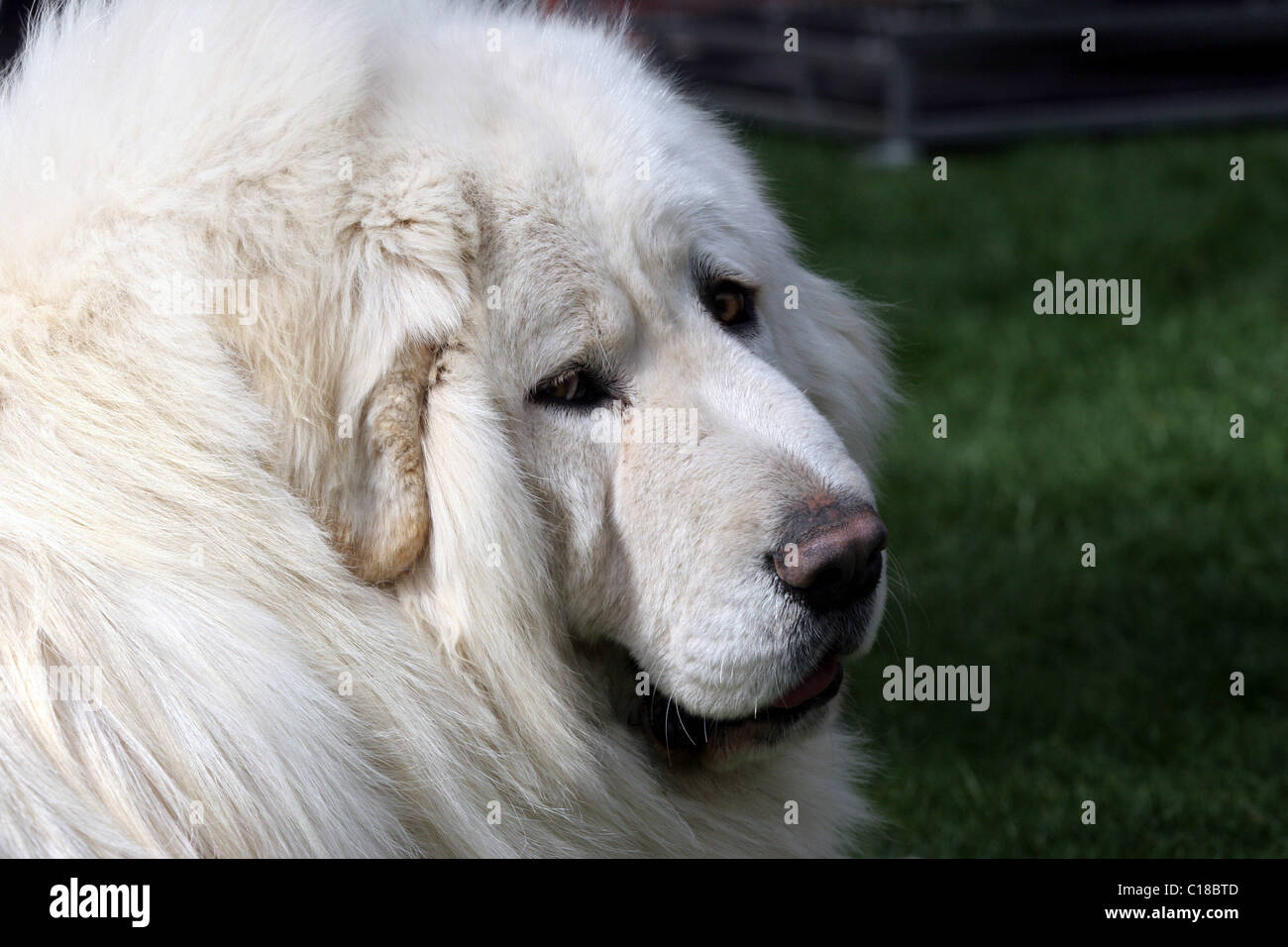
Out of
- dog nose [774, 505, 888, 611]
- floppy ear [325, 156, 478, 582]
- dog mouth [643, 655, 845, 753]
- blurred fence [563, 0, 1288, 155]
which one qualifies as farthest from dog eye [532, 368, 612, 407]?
blurred fence [563, 0, 1288, 155]

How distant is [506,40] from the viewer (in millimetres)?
2959

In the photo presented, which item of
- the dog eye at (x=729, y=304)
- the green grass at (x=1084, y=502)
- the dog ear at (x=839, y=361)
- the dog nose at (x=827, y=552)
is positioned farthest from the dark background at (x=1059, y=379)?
the dog nose at (x=827, y=552)

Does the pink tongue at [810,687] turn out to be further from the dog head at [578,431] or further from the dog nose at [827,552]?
the dog nose at [827,552]

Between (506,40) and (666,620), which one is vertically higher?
(506,40)

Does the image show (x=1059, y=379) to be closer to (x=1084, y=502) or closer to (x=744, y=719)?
(x=1084, y=502)

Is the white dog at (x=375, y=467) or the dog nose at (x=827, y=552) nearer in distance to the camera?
the white dog at (x=375, y=467)

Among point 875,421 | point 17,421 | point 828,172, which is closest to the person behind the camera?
point 17,421

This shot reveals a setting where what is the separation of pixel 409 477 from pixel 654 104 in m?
0.98

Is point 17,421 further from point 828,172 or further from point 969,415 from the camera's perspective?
point 828,172

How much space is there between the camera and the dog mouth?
276 cm

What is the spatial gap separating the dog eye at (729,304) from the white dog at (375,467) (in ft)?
0.19

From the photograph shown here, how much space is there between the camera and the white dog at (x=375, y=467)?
232 centimetres
